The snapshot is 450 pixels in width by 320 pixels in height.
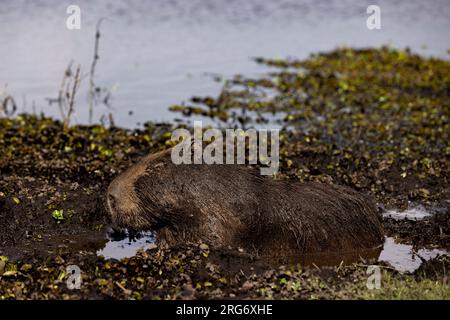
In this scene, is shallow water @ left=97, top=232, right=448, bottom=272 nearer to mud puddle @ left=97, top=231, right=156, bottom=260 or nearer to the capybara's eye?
mud puddle @ left=97, top=231, right=156, bottom=260

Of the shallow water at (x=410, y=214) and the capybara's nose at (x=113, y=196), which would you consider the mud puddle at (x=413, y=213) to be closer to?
the shallow water at (x=410, y=214)

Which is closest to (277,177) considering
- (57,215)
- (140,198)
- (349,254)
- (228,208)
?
(349,254)

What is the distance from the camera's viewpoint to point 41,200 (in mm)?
8016

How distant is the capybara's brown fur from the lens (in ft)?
22.2

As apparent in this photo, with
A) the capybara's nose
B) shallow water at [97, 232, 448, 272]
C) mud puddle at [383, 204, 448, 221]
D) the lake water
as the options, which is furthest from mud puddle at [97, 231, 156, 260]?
the lake water

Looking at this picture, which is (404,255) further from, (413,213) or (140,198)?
(140,198)

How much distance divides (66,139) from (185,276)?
5.06m

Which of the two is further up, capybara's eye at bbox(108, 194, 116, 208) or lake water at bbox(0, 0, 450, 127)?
lake water at bbox(0, 0, 450, 127)

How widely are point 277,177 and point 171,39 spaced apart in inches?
474

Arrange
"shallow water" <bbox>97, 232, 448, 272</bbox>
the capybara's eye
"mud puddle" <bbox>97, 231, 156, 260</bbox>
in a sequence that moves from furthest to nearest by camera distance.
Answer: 1. "mud puddle" <bbox>97, 231, 156, 260</bbox>
2. "shallow water" <bbox>97, 232, 448, 272</bbox>
3. the capybara's eye

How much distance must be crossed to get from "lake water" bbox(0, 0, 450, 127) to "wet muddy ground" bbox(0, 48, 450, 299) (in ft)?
4.18

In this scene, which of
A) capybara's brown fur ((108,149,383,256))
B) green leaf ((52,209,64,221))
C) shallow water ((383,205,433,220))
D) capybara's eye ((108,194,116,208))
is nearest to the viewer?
capybara's brown fur ((108,149,383,256))

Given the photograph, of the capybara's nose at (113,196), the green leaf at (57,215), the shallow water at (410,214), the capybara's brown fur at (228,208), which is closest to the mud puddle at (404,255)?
the capybara's brown fur at (228,208)
